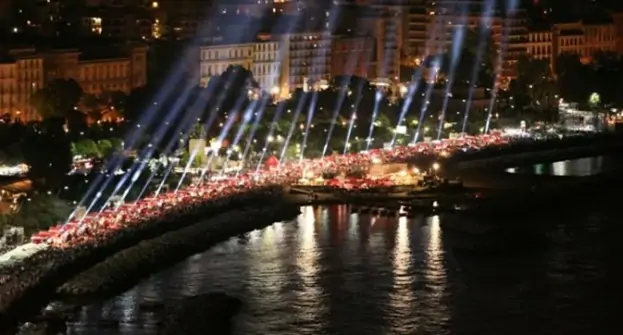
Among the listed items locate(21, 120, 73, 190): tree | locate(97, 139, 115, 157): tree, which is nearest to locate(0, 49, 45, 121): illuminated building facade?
locate(97, 139, 115, 157): tree

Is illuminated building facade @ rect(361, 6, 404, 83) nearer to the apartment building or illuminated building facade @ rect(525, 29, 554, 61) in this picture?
illuminated building facade @ rect(525, 29, 554, 61)

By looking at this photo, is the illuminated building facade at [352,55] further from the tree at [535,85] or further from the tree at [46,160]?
the tree at [46,160]

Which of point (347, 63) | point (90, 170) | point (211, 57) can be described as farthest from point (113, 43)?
point (90, 170)

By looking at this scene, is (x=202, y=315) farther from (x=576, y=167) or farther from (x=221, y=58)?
(x=221, y=58)

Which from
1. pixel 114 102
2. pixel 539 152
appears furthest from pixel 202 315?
pixel 539 152

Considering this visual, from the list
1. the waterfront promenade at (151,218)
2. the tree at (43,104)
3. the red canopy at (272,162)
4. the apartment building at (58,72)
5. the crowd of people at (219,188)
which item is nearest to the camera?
the waterfront promenade at (151,218)

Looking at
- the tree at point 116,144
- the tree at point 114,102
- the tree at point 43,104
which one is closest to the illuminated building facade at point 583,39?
the tree at point 114,102

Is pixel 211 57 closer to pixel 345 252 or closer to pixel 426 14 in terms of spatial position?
pixel 426 14
